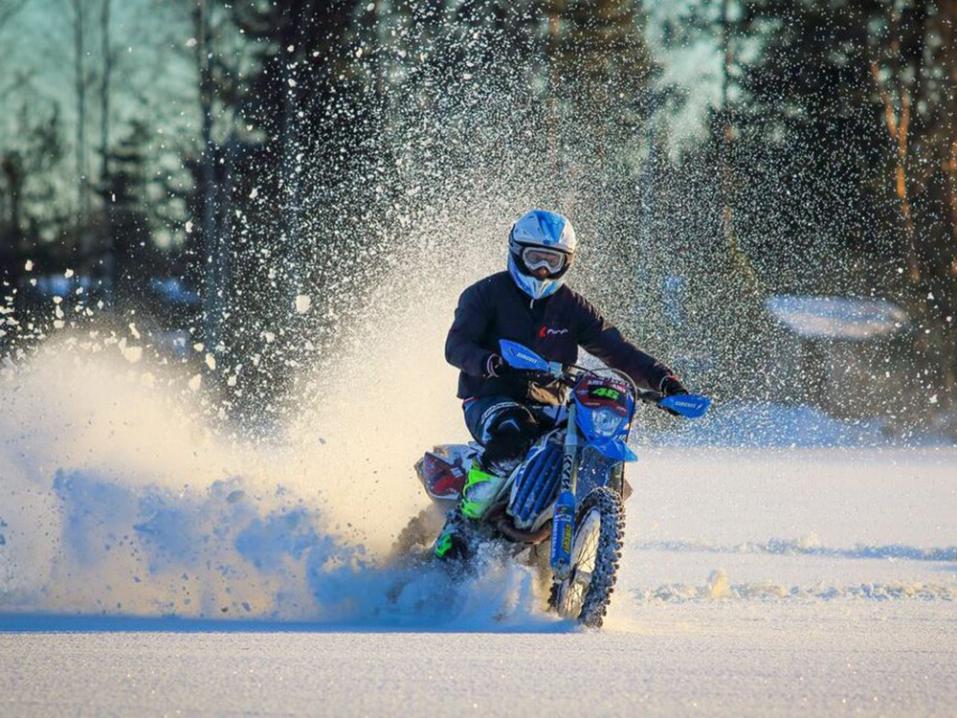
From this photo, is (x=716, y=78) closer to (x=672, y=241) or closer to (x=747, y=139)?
(x=747, y=139)

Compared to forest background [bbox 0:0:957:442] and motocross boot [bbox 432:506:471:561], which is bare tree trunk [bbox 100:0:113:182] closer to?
forest background [bbox 0:0:957:442]

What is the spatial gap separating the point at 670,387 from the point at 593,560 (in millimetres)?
1027

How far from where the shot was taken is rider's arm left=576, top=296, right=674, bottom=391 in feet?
26.5

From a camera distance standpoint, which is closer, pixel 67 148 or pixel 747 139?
pixel 747 139

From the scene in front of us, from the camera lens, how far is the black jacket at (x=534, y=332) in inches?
310

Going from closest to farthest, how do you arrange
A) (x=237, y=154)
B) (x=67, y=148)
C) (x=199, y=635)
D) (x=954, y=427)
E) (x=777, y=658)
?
(x=777, y=658) < (x=199, y=635) < (x=954, y=427) < (x=237, y=154) < (x=67, y=148)

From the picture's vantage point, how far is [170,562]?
800 cm

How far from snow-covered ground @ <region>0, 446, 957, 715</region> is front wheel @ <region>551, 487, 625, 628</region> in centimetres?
14

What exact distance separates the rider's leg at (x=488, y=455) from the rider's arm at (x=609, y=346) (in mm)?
630

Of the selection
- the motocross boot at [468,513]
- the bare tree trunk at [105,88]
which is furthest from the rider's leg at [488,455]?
the bare tree trunk at [105,88]

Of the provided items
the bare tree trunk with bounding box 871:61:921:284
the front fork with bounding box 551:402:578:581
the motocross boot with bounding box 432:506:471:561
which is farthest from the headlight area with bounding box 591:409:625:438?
the bare tree trunk with bounding box 871:61:921:284

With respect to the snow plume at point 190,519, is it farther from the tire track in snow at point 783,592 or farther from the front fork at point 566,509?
the tire track in snow at point 783,592

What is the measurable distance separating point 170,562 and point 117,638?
1.51 metres

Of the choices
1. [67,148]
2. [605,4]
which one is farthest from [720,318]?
[67,148]
